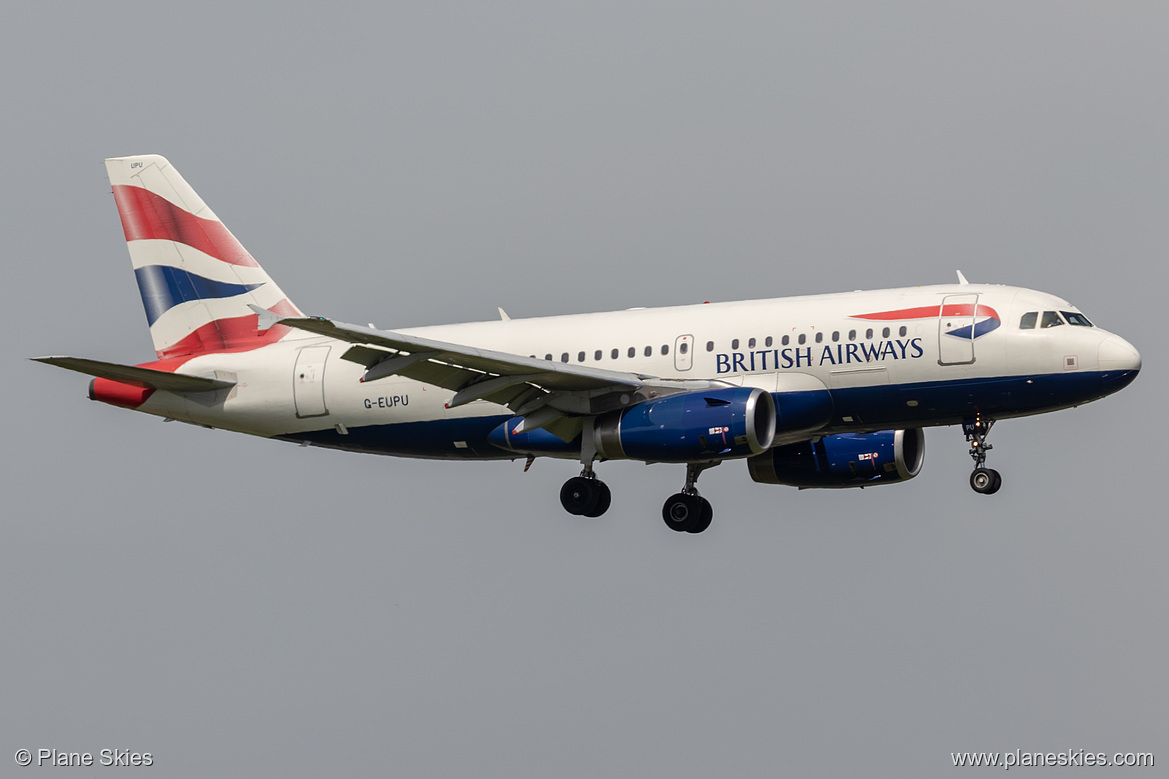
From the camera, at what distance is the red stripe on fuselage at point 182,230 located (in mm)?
44781

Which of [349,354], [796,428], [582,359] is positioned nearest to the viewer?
[349,354]

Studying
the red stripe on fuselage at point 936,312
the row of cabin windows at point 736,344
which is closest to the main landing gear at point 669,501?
the row of cabin windows at point 736,344

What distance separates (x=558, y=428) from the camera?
38.5m

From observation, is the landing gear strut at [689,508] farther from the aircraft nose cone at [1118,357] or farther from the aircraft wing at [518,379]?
the aircraft nose cone at [1118,357]

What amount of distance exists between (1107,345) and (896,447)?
23.5 ft

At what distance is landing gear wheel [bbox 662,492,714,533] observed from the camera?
41.9 meters

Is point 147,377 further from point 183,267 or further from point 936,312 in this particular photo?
point 936,312

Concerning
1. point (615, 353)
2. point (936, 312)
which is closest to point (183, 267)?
point (615, 353)

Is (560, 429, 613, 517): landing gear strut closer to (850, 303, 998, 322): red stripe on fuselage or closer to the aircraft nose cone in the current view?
(850, 303, 998, 322): red stripe on fuselage

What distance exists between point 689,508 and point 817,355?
6.59 metres

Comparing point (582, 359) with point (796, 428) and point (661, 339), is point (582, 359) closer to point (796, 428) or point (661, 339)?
point (661, 339)

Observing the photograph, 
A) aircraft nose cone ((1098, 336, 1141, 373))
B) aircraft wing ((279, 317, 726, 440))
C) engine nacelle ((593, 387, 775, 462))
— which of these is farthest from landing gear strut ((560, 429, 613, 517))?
aircraft nose cone ((1098, 336, 1141, 373))

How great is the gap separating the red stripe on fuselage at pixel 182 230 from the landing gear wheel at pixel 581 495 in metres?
11.4

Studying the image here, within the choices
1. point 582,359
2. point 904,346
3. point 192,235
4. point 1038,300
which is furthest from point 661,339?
point 192,235
